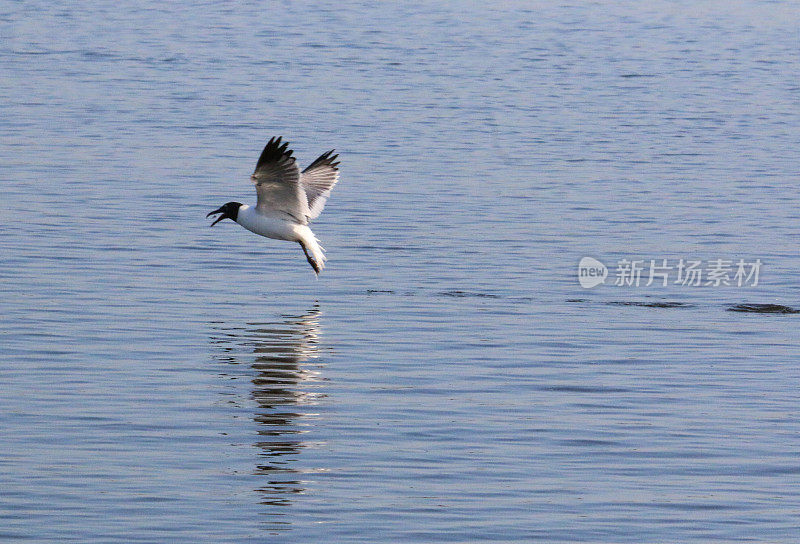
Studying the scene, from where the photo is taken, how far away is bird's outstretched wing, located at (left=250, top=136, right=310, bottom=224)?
1555 cm

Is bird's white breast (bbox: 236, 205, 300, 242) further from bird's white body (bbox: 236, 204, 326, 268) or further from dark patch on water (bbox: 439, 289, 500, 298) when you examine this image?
dark patch on water (bbox: 439, 289, 500, 298)

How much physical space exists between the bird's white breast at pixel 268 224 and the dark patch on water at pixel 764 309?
4.31 metres

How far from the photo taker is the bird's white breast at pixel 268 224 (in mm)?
16516

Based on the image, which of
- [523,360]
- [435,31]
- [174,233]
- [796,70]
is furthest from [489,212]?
[435,31]

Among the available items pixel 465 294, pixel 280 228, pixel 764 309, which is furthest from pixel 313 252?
pixel 764 309

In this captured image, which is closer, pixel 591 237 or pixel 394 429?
pixel 394 429

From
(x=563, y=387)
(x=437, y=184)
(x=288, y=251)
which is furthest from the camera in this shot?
(x=437, y=184)

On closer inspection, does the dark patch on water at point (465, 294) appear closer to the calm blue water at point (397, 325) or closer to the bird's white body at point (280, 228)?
the calm blue water at point (397, 325)

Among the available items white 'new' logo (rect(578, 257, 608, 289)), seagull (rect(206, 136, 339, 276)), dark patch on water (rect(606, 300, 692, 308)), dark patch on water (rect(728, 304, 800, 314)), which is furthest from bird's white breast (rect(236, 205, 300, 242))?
dark patch on water (rect(728, 304, 800, 314))

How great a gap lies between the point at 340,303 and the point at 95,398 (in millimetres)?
4284

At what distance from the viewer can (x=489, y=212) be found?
21.0 meters

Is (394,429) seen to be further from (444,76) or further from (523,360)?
(444,76)

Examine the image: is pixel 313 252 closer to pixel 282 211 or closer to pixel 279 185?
pixel 282 211

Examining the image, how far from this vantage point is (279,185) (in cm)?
1620
